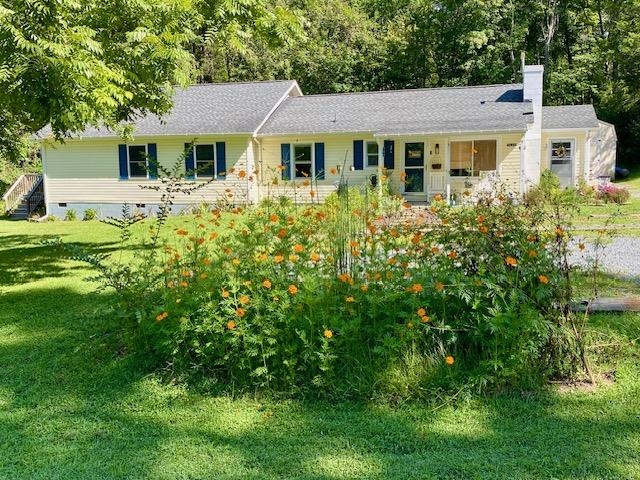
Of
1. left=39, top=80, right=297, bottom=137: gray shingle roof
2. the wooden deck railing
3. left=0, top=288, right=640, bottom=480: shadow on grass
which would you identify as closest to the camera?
left=0, top=288, right=640, bottom=480: shadow on grass

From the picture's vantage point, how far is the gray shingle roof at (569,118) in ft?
66.0

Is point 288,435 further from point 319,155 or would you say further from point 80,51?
point 319,155

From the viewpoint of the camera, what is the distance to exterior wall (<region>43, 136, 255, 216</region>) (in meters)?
18.8

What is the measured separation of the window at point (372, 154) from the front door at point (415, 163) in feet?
3.03

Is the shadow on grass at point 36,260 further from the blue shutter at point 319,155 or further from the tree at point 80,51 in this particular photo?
the blue shutter at point 319,155

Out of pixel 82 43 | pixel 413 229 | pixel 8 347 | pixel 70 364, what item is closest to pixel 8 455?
pixel 70 364

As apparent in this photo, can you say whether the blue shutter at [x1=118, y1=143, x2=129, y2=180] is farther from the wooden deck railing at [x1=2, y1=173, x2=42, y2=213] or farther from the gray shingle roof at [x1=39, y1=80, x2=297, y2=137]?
the wooden deck railing at [x1=2, y1=173, x2=42, y2=213]

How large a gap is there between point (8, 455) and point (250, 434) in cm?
136

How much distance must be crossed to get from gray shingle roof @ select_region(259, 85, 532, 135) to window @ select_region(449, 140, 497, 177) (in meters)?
0.88

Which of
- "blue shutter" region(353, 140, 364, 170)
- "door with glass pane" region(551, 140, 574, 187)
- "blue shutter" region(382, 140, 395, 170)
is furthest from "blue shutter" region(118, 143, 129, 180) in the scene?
"door with glass pane" region(551, 140, 574, 187)

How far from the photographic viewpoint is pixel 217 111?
19875mm

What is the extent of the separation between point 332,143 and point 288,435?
1587 cm

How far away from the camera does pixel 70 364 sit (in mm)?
4555

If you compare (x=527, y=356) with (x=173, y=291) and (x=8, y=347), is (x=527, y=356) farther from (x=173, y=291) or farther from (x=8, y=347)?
(x=8, y=347)
